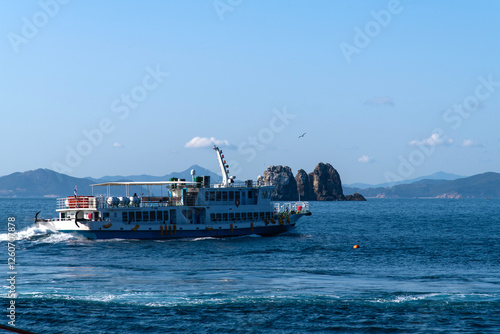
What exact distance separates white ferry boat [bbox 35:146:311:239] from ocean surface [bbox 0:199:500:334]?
351cm

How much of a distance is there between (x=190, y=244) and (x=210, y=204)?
6.91 meters

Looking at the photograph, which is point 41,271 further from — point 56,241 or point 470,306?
point 470,306

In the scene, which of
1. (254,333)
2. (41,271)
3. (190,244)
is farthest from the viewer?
(190,244)

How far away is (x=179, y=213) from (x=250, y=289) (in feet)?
100

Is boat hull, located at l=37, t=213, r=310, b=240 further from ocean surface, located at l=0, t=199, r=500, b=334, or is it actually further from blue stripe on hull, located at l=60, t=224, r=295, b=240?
ocean surface, located at l=0, t=199, r=500, b=334

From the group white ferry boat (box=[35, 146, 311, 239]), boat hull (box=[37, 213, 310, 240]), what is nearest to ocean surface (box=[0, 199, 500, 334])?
boat hull (box=[37, 213, 310, 240])

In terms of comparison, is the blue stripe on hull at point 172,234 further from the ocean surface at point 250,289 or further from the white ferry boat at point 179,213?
the ocean surface at point 250,289

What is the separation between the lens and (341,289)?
3425 centimetres

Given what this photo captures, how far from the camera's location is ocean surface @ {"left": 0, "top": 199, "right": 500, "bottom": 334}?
88.6ft

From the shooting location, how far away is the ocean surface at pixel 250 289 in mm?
27016

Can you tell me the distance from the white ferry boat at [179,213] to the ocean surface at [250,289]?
3.51 metres

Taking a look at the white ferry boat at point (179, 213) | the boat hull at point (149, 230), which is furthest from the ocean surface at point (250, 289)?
the white ferry boat at point (179, 213)

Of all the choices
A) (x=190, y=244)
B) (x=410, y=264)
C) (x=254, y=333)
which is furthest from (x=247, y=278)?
(x=190, y=244)

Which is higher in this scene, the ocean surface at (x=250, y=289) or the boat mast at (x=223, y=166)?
the boat mast at (x=223, y=166)
